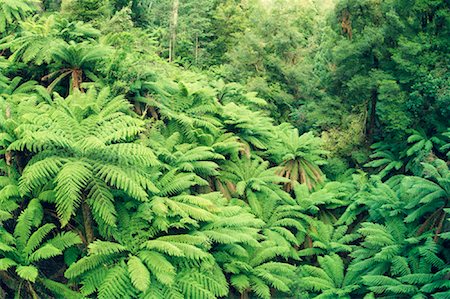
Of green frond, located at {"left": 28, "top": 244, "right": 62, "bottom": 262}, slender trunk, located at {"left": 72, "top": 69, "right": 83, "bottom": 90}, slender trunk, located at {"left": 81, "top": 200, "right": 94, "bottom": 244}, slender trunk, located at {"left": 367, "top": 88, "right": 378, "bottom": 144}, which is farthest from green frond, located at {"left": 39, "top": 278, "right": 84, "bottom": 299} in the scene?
slender trunk, located at {"left": 367, "top": 88, "right": 378, "bottom": 144}

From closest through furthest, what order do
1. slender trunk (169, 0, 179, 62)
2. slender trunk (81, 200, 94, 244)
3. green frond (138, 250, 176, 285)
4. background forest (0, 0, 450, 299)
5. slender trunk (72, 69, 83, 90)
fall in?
1. green frond (138, 250, 176, 285)
2. background forest (0, 0, 450, 299)
3. slender trunk (81, 200, 94, 244)
4. slender trunk (72, 69, 83, 90)
5. slender trunk (169, 0, 179, 62)

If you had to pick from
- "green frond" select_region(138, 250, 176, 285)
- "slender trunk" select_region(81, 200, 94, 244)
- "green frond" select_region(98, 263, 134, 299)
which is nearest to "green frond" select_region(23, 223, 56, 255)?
"slender trunk" select_region(81, 200, 94, 244)

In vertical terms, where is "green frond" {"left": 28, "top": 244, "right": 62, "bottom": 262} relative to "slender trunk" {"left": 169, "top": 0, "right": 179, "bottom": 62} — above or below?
below

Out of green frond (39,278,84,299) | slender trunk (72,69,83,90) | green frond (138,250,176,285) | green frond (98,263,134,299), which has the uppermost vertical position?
slender trunk (72,69,83,90)

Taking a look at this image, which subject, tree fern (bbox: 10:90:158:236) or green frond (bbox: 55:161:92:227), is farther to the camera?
tree fern (bbox: 10:90:158:236)

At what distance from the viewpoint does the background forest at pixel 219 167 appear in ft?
23.0

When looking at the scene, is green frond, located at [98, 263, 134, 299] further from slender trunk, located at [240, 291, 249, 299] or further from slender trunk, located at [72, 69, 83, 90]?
slender trunk, located at [72, 69, 83, 90]

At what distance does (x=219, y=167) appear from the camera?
10789 millimetres

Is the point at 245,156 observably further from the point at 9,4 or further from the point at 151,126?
the point at 9,4

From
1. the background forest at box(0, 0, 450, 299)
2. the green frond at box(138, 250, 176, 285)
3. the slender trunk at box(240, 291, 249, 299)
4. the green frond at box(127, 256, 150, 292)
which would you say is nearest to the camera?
the green frond at box(127, 256, 150, 292)

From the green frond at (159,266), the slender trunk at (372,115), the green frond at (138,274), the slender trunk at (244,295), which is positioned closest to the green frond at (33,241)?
the green frond at (138,274)

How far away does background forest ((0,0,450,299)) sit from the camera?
7023mm

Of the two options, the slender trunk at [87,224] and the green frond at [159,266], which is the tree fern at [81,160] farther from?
the green frond at [159,266]

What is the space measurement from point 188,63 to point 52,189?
43.5 ft
